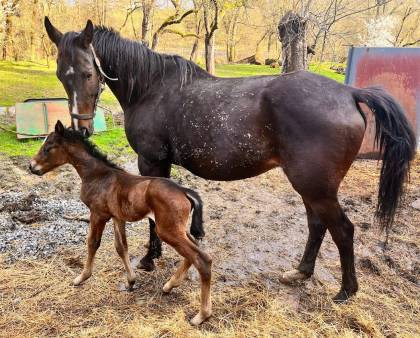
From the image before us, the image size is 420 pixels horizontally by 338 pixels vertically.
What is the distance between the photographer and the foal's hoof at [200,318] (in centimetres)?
271

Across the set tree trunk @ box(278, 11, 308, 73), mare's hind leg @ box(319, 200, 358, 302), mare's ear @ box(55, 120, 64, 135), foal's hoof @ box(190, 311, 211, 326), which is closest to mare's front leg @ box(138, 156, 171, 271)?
mare's ear @ box(55, 120, 64, 135)

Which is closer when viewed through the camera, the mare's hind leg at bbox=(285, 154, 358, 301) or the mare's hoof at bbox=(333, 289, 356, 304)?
the mare's hind leg at bbox=(285, 154, 358, 301)

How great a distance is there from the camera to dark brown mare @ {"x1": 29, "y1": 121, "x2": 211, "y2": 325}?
266 cm

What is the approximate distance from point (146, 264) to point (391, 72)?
6.15 metres

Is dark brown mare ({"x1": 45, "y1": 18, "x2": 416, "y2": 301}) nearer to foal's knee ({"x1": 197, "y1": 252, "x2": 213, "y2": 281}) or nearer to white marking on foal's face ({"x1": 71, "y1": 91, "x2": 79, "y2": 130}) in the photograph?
white marking on foal's face ({"x1": 71, "y1": 91, "x2": 79, "y2": 130})

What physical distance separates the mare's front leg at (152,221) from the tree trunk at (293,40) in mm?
5936

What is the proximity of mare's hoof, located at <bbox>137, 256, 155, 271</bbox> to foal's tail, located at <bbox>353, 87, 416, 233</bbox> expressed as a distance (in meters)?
2.16

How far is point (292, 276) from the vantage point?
330 cm

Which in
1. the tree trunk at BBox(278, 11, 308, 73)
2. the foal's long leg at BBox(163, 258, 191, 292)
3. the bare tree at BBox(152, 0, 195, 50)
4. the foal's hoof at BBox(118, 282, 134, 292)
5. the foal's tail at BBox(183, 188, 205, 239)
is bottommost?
the foal's hoof at BBox(118, 282, 134, 292)

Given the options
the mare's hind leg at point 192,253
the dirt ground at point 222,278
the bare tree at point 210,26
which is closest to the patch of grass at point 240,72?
the bare tree at point 210,26

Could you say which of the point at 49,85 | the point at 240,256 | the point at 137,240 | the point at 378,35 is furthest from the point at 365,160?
the point at 378,35

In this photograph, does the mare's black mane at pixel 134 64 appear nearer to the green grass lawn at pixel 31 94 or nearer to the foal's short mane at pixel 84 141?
the foal's short mane at pixel 84 141

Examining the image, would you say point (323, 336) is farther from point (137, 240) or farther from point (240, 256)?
point (137, 240)

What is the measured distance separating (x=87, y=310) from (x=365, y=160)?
617cm
